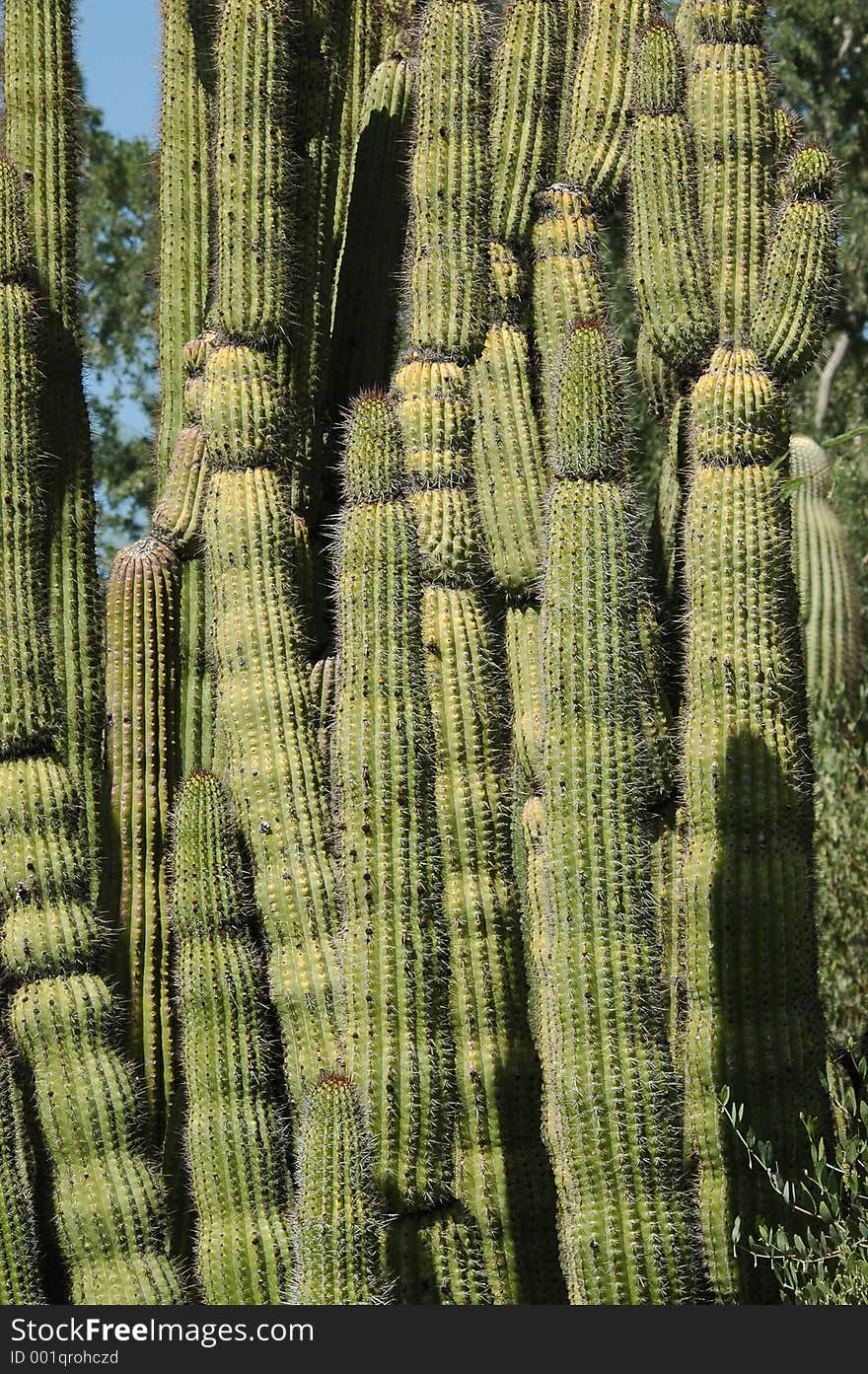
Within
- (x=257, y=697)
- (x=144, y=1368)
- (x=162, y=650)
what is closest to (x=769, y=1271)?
(x=144, y=1368)

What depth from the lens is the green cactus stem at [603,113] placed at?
6.03m

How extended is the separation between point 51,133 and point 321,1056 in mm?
3311

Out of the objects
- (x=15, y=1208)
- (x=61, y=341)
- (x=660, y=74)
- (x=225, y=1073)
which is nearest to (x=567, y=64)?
(x=660, y=74)

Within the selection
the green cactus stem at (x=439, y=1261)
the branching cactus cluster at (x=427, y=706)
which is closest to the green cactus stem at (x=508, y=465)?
the branching cactus cluster at (x=427, y=706)

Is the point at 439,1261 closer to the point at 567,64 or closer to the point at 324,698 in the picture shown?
the point at 324,698

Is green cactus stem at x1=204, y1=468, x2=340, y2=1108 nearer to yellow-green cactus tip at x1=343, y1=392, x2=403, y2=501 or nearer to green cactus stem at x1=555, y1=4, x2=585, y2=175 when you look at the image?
yellow-green cactus tip at x1=343, y1=392, x2=403, y2=501

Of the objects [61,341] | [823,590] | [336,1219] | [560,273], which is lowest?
[336,1219]

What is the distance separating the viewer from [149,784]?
5.64m

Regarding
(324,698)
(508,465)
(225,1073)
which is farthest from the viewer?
(508,465)

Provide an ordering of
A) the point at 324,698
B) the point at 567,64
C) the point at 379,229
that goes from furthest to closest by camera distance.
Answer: the point at 379,229 < the point at 567,64 < the point at 324,698

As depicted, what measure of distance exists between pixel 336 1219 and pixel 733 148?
3.64m

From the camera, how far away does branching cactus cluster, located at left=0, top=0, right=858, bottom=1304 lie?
4.56 metres

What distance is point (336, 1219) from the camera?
4.09 meters

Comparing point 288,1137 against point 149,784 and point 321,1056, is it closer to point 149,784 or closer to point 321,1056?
point 321,1056
